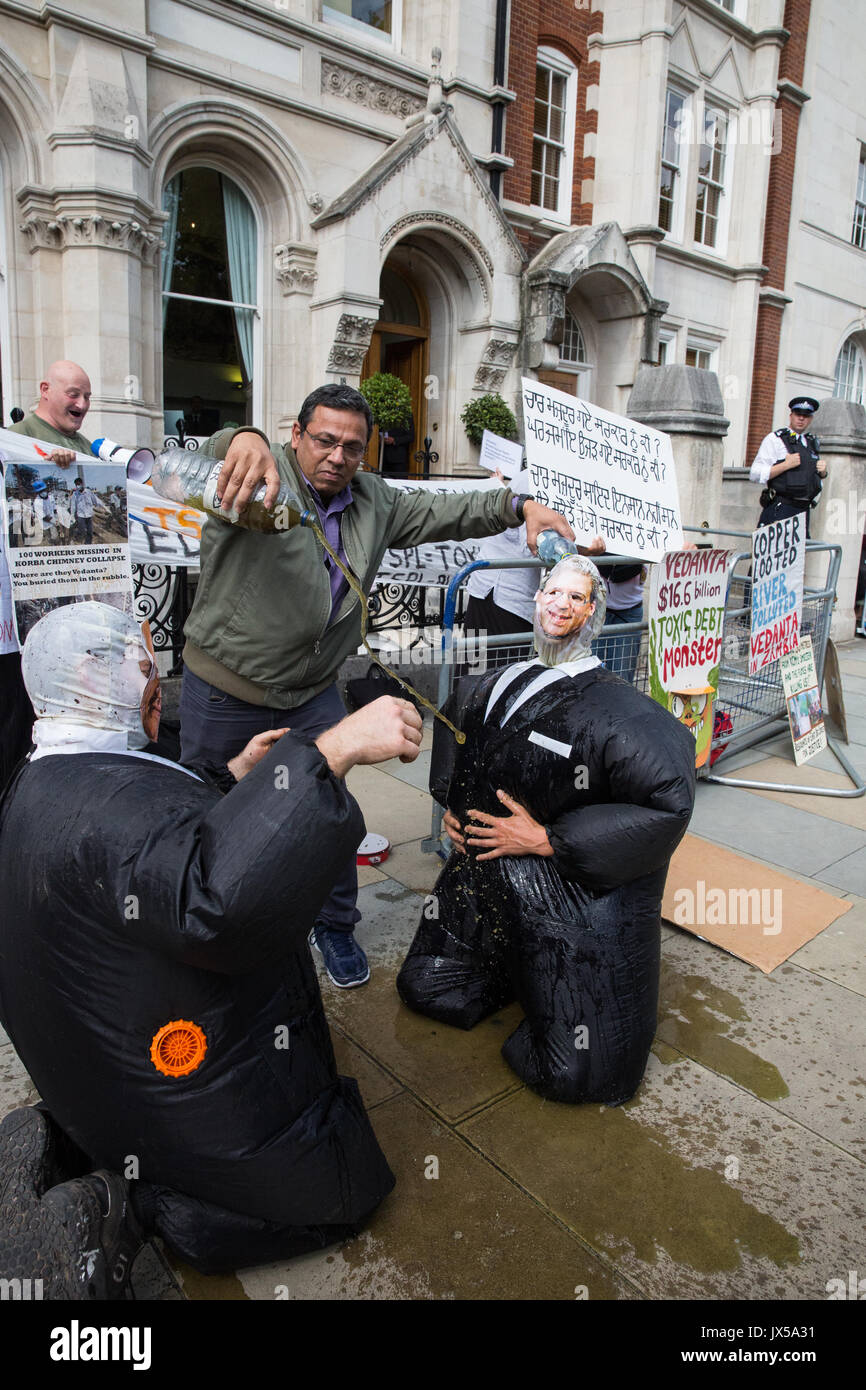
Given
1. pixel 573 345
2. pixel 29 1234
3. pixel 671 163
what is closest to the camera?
pixel 29 1234

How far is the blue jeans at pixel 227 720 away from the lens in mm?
2896

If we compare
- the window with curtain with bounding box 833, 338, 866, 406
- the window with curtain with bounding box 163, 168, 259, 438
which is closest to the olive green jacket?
the window with curtain with bounding box 163, 168, 259, 438

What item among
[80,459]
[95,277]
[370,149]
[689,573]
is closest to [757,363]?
[370,149]

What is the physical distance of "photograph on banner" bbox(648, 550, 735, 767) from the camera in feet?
14.4

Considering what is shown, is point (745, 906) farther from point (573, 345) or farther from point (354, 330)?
point (573, 345)

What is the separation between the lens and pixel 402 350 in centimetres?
1126

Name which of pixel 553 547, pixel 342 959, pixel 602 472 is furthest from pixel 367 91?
pixel 342 959

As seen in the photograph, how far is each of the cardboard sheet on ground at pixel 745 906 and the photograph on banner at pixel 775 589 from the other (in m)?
1.66

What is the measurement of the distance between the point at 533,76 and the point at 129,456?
32.4ft

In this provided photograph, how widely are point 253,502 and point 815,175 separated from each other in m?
18.1

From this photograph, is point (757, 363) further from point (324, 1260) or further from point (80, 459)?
point (324, 1260)

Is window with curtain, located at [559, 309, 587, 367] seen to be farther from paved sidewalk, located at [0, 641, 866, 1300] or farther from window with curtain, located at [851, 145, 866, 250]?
paved sidewalk, located at [0, 641, 866, 1300]

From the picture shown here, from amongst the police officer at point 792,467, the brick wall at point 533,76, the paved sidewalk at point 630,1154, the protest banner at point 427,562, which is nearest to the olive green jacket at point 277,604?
the paved sidewalk at point 630,1154

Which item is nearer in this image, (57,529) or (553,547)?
(553,547)
